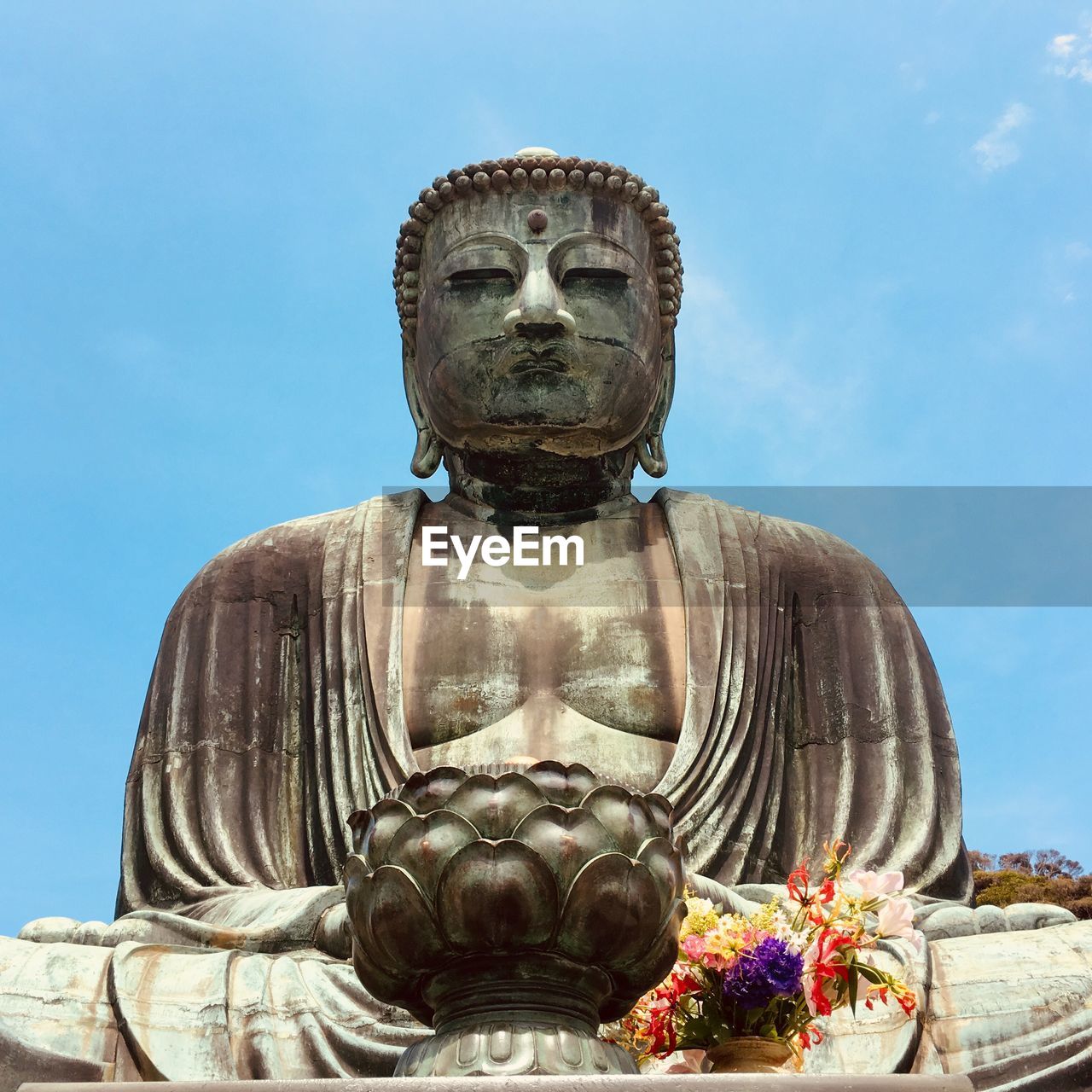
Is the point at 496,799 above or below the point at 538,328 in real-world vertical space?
below

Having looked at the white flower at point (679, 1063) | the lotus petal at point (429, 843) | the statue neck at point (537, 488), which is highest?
the statue neck at point (537, 488)

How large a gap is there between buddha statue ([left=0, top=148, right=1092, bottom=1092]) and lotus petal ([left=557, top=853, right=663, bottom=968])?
2.06m

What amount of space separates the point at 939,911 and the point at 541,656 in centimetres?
205

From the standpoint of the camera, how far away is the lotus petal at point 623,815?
203 inches

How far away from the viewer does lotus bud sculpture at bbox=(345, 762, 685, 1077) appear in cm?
502

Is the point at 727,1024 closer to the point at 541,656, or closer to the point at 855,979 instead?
the point at 855,979

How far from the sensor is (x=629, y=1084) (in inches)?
178

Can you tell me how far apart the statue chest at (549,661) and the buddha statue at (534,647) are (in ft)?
0.04

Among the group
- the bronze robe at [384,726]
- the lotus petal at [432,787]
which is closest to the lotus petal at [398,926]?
the lotus petal at [432,787]

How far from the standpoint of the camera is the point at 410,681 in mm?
8672

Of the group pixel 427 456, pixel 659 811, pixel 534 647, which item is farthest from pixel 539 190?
pixel 659 811

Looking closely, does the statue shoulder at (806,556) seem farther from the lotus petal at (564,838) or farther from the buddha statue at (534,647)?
the lotus petal at (564,838)

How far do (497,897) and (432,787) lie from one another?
347mm

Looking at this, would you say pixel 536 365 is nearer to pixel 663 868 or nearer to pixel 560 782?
pixel 560 782
